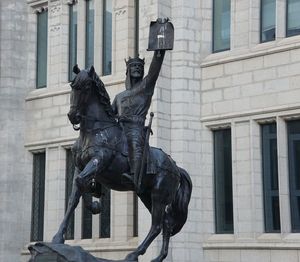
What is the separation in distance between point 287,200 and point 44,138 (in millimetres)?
9595

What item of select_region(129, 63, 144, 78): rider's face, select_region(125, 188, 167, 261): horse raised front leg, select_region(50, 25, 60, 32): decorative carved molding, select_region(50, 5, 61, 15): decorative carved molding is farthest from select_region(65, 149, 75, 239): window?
select_region(125, 188, 167, 261): horse raised front leg

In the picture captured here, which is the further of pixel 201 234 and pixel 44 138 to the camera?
pixel 44 138

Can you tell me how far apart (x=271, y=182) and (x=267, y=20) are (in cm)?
452

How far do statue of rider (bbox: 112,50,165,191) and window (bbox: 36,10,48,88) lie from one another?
16.4 m

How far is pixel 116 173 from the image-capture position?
34.3ft

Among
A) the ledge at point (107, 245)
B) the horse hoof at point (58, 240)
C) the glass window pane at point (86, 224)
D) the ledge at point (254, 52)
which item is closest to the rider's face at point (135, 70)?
the horse hoof at point (58, 240)

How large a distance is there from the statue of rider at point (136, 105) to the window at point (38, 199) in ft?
51.7

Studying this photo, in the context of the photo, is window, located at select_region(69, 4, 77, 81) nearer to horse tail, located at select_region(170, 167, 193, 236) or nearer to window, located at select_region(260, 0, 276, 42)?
window, located at select_region(260, 0, 276, 42)

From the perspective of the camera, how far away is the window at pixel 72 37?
2616 centimetres

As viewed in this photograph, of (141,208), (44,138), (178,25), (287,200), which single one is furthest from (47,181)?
(287,200)

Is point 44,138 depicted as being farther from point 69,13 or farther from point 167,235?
point 167,235

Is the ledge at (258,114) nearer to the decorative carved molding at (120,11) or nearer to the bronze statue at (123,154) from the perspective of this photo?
the decorative carved molding at (120,11)

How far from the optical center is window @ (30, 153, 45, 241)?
26.4 metres

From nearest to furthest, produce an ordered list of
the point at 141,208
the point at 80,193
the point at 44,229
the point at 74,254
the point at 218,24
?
the point at 74,254 < the point at 80,193 < the point at 141,208 < the point at 218,24 < the point at 44,229
